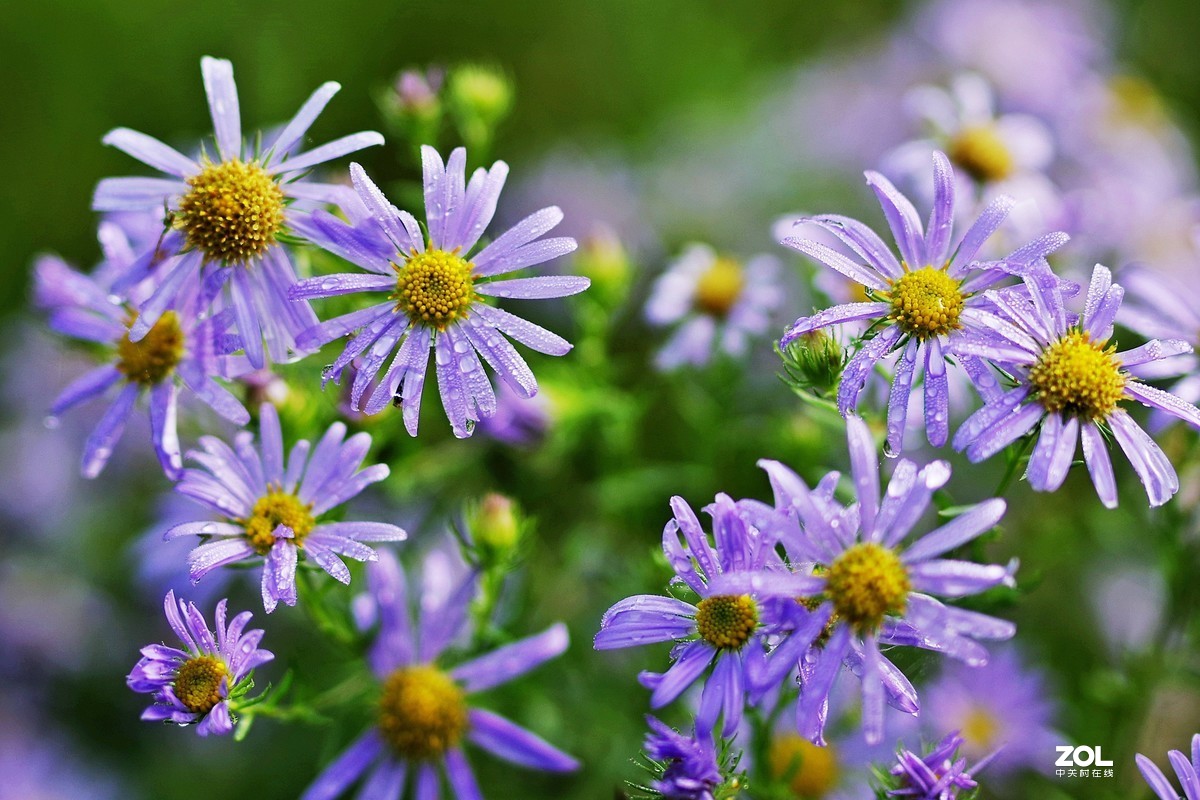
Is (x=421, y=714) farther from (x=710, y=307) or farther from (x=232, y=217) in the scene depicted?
(x=710, y=307)

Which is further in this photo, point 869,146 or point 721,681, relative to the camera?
point 869,146

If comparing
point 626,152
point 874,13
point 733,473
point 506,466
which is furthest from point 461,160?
point 874,13

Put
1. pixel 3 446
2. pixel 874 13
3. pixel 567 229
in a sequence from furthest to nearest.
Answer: pixel 874 13
pixel 567 229
pixel 3 446

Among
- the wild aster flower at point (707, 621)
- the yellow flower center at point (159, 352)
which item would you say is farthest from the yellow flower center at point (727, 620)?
the yellow flower center at point (159, 352)

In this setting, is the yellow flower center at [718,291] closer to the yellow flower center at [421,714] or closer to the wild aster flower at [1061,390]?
the wild aster flower at [1061,390]

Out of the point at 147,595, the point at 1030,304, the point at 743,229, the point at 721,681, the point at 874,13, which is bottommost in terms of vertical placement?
the point at 721,681

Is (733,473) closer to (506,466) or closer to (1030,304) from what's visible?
(506,466)

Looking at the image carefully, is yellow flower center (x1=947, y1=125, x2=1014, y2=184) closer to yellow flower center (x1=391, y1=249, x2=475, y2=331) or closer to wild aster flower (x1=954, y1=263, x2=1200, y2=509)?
wild aster flower (x1=954, y1=263, x2=1200, y2=509)
